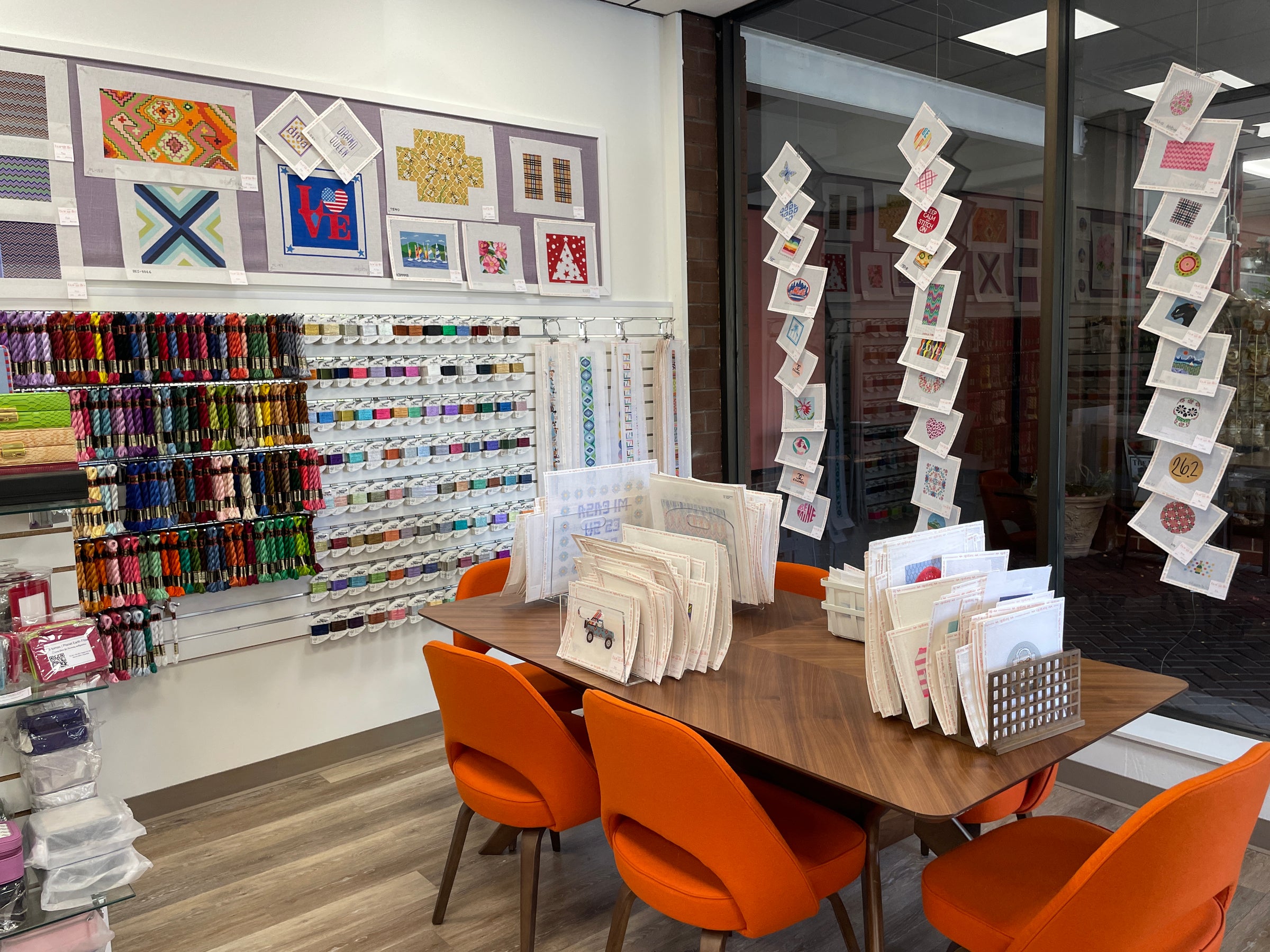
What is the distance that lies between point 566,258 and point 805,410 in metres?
1.33

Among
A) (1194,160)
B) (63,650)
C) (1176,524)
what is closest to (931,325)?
(1194,160)

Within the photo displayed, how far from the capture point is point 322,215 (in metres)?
3.67

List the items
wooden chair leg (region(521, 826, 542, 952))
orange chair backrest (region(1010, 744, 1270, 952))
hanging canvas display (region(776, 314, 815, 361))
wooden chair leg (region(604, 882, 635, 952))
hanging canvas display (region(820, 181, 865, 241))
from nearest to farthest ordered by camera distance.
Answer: orange chair backrest (region(1010, 744, 1270, 952))
wooden chair leg (region(604, 882, 635, 952))
wooden chair leg (region(521, 826, 542, 952))
hanging canvas display (region(820, 181, 865, 241))
hanging canvas display (region(776, 314, 815, 361))

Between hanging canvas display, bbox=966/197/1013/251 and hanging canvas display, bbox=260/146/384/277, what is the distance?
2341 mm

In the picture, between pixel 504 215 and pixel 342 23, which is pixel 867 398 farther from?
pixel 342 23

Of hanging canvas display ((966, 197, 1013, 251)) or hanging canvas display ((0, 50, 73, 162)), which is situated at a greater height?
hanging canvas display ((0, 50, 73, 162))

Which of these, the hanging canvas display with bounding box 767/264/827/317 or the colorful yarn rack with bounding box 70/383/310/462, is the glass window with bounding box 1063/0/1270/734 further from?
the colorful yarn rack with bounding box 70/383/310/462

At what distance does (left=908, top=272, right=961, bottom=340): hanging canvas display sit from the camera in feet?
12.2

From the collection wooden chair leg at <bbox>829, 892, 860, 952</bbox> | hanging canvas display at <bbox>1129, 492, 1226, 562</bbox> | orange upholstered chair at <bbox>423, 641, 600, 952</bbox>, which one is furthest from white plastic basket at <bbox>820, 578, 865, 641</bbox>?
hanging canvas display at <bbox>1129, 492, 1226, 562</bbox>

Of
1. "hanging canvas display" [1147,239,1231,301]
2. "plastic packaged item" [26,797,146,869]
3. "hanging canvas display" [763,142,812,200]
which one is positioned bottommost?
"plastic packaged item" [26,797,146,869]

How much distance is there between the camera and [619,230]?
4609 mm

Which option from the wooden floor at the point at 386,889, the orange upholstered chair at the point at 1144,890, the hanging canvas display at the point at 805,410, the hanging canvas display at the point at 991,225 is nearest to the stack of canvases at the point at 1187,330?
the hanging canvas display at the point at 991,225

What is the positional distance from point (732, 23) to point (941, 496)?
262 centimetres

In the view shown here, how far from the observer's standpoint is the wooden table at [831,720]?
5.68ft
